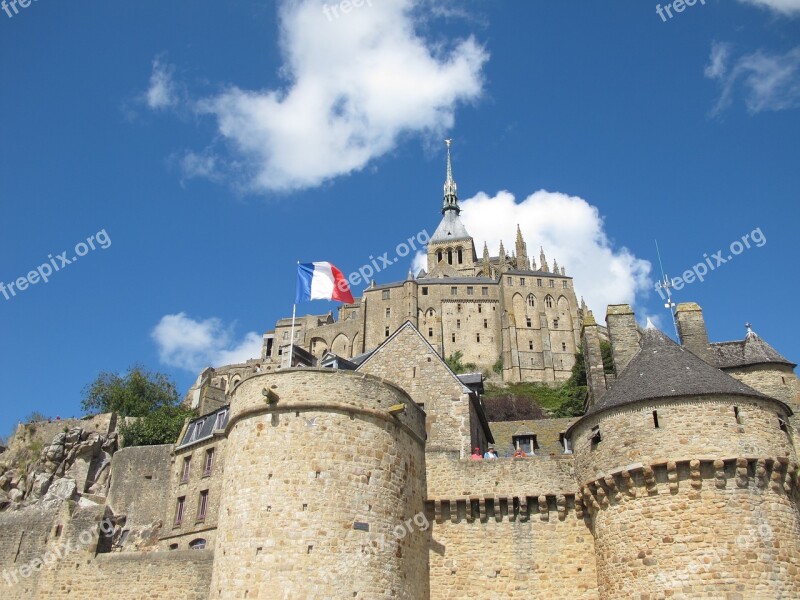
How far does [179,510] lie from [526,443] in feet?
55.6

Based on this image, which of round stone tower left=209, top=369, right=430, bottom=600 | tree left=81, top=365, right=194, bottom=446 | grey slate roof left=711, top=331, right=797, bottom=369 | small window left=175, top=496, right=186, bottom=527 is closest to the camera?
round stone tower left=209, top=369, right=430, bottom=600

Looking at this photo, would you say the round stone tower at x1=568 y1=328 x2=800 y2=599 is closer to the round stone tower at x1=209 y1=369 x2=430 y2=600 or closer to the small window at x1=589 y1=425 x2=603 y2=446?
the small window at x1=589 y1=425 x2=603 y2=446

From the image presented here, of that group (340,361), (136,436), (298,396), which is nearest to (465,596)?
(298,396)

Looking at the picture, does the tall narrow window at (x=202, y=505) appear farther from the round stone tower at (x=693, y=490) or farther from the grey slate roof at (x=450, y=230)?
the grey slate roof at (x=450, y=230)

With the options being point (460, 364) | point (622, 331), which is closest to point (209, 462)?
point (622, 331)

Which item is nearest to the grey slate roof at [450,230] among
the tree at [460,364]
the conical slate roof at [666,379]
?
the tree at [460,364]

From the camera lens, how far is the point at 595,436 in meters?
20.5

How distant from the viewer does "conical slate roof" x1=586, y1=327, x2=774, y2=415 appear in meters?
19.2

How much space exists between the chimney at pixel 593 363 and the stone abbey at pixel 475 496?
93mm

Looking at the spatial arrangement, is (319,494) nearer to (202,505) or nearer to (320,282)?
(320,282)

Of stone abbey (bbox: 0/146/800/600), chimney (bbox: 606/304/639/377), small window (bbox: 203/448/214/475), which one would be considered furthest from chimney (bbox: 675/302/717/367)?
small window (bbox: 203/448/214/475)

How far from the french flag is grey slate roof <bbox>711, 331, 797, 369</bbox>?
13.3 m

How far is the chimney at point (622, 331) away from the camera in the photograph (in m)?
26.0

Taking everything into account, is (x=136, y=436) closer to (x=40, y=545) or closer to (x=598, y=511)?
(x=40, y=545)
